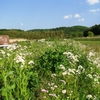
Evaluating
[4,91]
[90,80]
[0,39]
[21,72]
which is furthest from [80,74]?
[0,39]

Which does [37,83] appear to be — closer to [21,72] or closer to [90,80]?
[21,72]

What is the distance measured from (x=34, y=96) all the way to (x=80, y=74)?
1287mm

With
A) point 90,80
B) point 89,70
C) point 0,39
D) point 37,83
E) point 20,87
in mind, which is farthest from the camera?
point 0,39

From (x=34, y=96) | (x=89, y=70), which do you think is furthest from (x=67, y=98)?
(x=89, y=70)

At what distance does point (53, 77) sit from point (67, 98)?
1404 mm

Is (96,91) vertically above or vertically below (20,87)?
below

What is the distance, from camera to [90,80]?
5613 mm

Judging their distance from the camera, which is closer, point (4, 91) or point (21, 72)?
point (4, 91)

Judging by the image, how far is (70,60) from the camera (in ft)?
22.2

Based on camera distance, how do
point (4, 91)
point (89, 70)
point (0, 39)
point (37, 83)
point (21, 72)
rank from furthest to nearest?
point (0, 39) → point (89, 70) → point (37, 83) → point (21, 72) → point (4, 91)

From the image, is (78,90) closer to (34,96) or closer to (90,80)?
(90,80)

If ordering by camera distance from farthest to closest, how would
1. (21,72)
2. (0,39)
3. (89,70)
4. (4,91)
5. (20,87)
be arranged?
1. (0,39)
2. (89,70)
3. (21,72)
4. (20,87)
5. (4,91)

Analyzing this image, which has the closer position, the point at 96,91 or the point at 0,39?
the point at 96,91

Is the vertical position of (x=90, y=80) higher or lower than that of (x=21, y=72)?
lower
